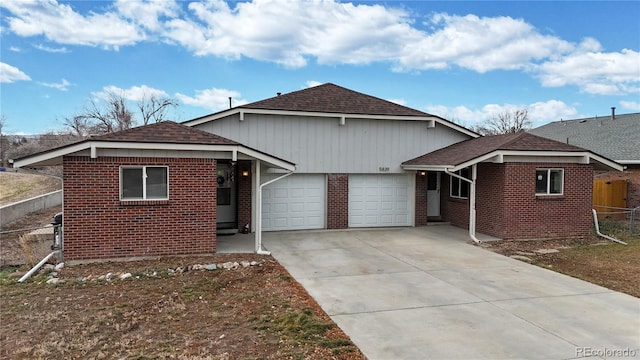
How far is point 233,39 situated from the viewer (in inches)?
760

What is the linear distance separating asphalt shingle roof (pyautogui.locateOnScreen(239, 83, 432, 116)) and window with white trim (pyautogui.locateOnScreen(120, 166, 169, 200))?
13.8ft

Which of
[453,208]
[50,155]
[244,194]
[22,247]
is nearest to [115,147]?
[50,155]

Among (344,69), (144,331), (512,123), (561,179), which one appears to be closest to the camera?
(144,331)

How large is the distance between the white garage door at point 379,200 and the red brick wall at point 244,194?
11.5ft

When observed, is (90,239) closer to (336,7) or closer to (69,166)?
(69,166)

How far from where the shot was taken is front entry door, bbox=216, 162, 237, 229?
13.7 metres

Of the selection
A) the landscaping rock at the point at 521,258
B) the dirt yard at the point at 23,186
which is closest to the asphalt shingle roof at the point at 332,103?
the landscaping rock at the point at 521,258

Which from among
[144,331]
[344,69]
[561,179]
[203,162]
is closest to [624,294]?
[561,179]

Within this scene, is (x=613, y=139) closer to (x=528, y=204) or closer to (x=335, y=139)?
(x=528, y=204)

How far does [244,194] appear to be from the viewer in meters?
13.3

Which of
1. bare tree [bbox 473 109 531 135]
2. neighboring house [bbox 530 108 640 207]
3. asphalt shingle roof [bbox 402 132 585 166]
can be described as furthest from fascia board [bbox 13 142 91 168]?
bare tree [bbox 473 109 531 135]

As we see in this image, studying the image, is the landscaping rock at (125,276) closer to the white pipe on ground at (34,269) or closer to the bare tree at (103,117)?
the white pipe on ground at (34,269)

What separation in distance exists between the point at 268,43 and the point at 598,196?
15715 mm

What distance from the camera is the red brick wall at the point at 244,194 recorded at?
13.2 m
